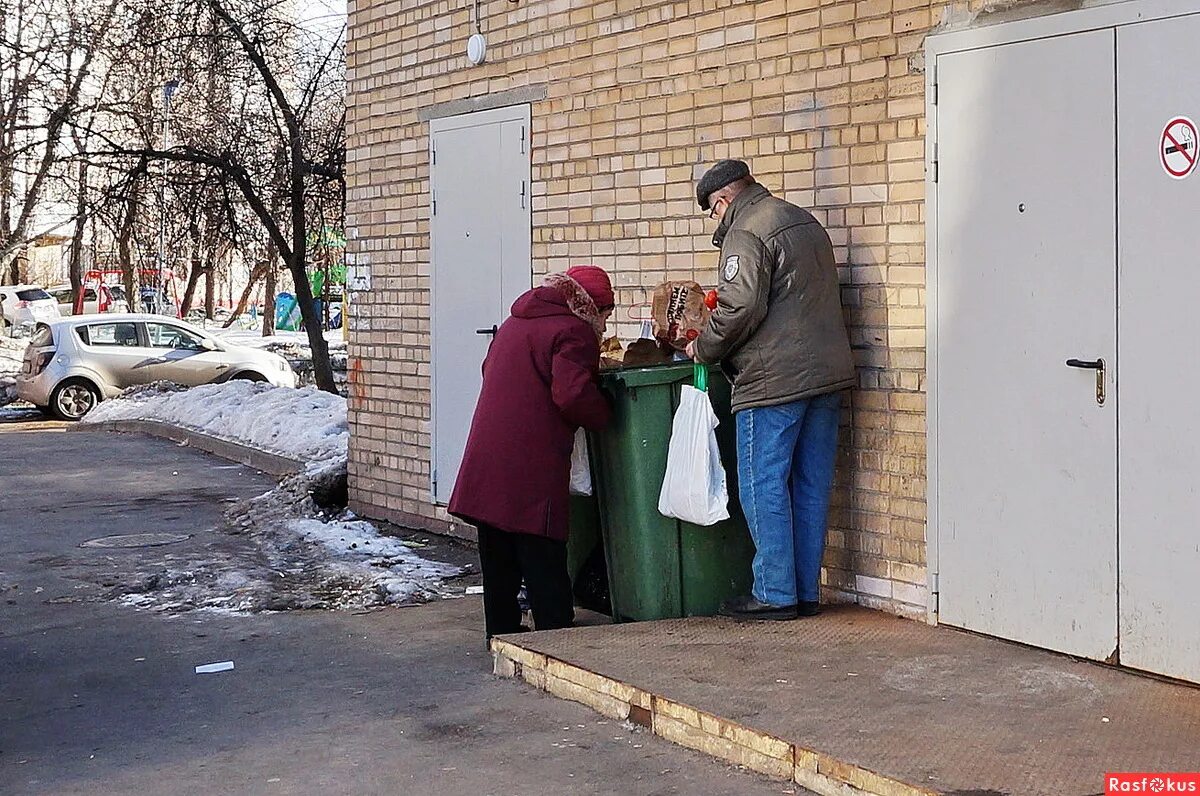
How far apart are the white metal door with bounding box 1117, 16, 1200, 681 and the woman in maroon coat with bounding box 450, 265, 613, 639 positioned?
213 cm

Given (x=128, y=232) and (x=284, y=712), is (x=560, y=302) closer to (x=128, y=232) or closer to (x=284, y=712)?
(x=284, y=712)

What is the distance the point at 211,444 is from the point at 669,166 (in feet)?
30.5

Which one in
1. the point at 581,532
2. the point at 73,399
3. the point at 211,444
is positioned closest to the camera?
the point at 581,532

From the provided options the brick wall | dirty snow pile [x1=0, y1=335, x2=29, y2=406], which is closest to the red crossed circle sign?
the brick wall

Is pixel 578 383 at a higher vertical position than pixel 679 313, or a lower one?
lower

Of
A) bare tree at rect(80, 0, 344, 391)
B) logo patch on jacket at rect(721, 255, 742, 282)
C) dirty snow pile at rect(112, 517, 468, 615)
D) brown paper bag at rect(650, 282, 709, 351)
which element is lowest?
dirty snow pile at rect(112, 517, 468, 615)

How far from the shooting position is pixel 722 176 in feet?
21.7

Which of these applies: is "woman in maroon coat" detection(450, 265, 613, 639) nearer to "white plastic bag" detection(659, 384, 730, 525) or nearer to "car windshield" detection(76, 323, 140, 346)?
"white plastic bag" detection(659, 384, 730, 525)

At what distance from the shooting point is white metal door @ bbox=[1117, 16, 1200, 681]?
5.32 m

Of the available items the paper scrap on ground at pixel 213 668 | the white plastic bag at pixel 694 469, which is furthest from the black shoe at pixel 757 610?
the paper scrap on ground at pixel 213 668

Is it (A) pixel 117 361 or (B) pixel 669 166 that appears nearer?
(B) pixel 669 166

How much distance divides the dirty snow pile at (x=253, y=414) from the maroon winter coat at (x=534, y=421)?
22.8 feet

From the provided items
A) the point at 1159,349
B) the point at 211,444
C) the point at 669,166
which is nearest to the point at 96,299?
the point at 211,444

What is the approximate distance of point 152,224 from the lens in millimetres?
18375
